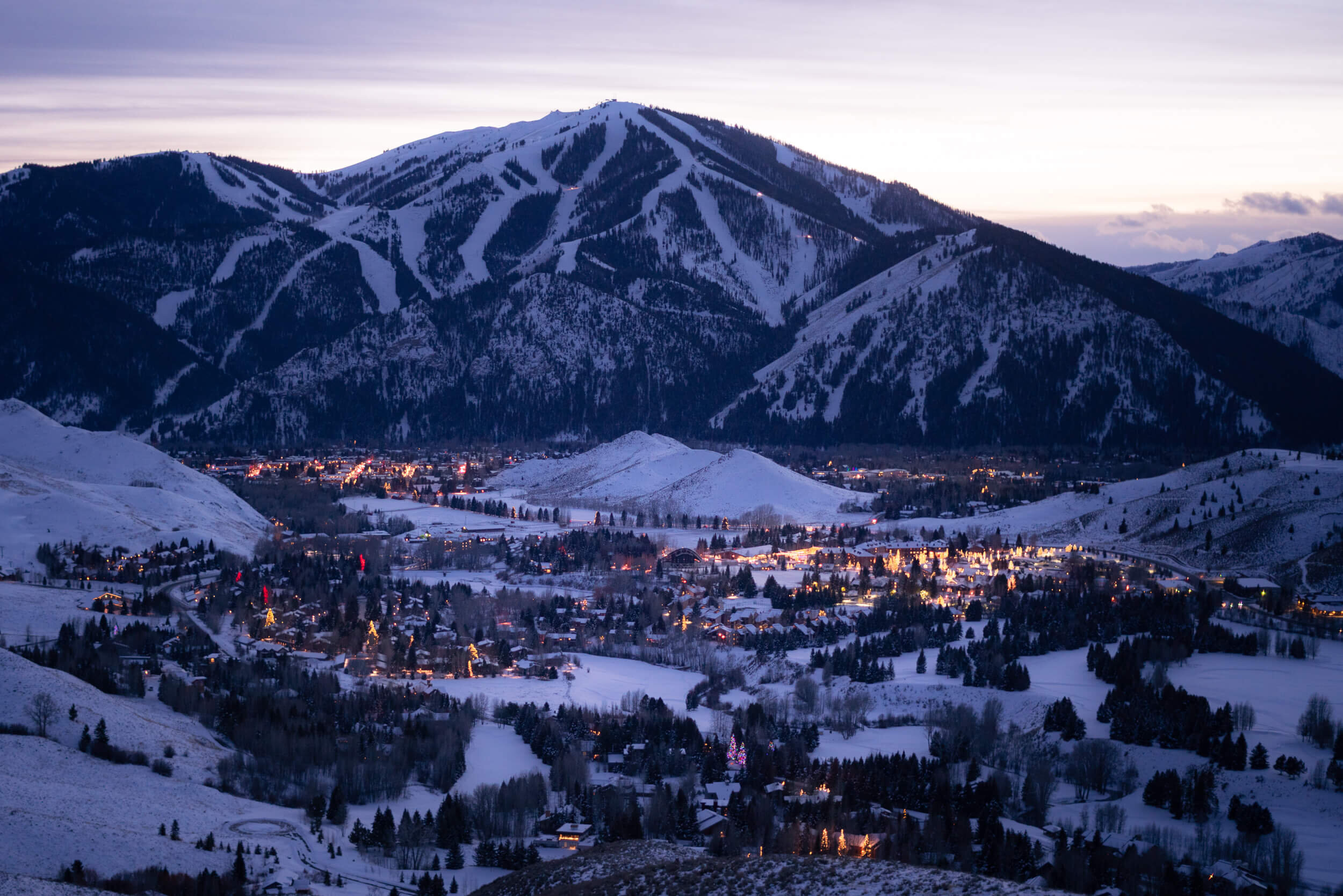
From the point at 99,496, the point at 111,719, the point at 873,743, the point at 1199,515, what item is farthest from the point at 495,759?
the point at 1199,515

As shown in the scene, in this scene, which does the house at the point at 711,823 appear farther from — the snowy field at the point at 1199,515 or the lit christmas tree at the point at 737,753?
the snowy field at the point at 1199,515

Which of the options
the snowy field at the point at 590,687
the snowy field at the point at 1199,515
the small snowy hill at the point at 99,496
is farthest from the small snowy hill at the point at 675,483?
the snowy field at the point at 590,687

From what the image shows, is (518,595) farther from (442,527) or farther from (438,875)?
(438,875)

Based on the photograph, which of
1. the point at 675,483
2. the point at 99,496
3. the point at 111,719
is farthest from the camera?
the point at 675,483

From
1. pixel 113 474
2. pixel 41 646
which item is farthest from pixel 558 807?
pixel 113 474

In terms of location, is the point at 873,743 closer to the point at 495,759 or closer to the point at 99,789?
the point at 495,759

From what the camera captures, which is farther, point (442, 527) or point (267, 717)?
point (442, 527)
